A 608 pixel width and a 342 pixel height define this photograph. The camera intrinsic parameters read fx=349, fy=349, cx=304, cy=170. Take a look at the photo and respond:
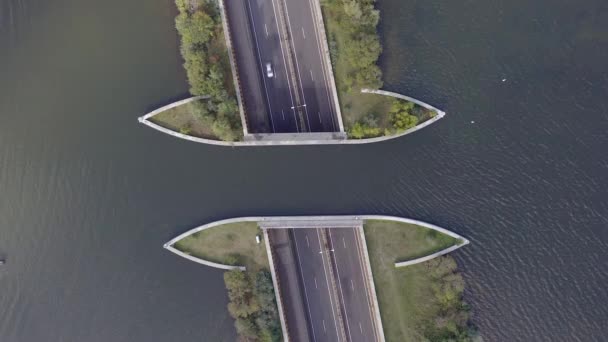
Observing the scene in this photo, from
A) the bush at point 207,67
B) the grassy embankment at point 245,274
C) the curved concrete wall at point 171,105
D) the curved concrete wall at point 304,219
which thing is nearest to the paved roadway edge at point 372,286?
the curved concrete wall at point 304,219

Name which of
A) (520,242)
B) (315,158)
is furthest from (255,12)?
(520,242)

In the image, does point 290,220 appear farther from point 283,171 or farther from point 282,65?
point 282,65

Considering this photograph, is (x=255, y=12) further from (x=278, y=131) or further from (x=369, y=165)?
(x=369, y=165)

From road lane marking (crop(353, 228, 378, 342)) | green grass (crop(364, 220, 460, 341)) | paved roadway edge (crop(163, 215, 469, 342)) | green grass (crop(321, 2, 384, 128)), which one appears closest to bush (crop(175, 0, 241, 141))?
paved roadway edge (crop(163, 215, 469, 342))

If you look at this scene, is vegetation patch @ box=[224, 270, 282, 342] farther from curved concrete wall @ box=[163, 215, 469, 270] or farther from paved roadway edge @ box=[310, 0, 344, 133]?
paved roadway edge @ box=[310, 0, 344, 133]

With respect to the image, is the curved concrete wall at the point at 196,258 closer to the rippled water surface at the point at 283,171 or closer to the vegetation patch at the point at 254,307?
the rippled water surface at the point at 283,171

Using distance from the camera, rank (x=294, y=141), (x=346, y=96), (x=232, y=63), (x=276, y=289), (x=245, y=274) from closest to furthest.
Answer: (x=294, y=141) < (x=346, y=96) < (x=232, y=63) < (x=276, y=289) < (x=245, y=274)

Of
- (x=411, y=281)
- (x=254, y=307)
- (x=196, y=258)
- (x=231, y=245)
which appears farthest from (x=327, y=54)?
(x=254, y=307)
